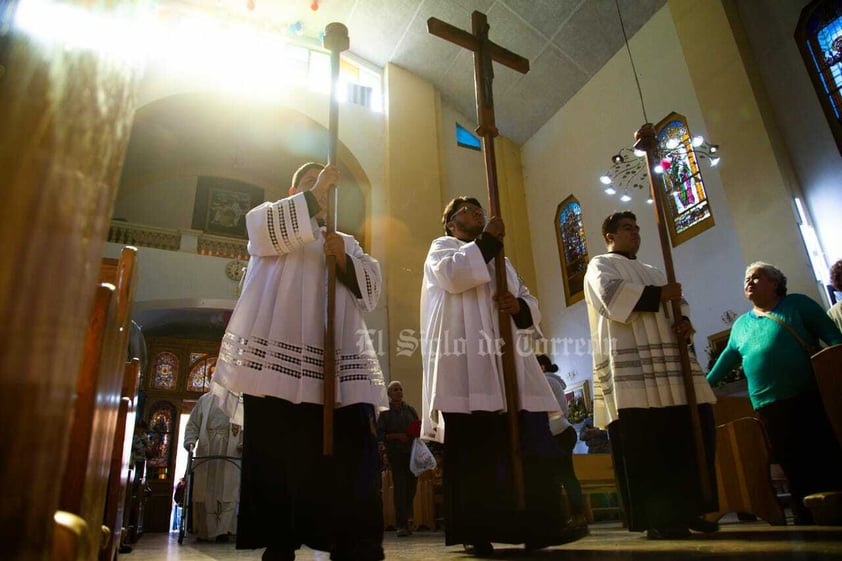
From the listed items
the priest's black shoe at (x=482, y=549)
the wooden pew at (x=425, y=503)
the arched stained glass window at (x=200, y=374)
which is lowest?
the priest's black shoe at (x=482, y=549)

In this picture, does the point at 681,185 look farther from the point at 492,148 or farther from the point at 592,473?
the point at 492,148

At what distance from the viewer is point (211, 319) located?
40.4ft

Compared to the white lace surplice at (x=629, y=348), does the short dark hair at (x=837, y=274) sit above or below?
above

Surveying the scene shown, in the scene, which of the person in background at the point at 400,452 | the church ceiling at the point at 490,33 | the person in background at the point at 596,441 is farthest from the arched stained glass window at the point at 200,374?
the person in background at the point at 596,441

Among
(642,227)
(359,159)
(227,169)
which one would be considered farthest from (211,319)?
(642,227)

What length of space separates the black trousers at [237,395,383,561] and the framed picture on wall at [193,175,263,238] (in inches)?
438

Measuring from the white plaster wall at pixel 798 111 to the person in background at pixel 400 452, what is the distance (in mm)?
4993

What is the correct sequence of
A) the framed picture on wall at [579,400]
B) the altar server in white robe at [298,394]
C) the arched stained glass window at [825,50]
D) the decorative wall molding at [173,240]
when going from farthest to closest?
the decorative wall molding at [173,240] → the framed picture on wall at [579,400] → the arched stained glass window at [825,50] → the altar server in white robe at [298,394]

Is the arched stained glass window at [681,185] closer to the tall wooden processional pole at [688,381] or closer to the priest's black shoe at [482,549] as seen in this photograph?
the tall wooden processional pole at [688,381]

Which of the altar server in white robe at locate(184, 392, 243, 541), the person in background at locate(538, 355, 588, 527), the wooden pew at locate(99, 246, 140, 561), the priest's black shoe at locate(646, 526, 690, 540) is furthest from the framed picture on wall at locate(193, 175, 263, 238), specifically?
the priest's black shoe at locate(646, 526, 690, 540)

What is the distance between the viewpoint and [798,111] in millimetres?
7559

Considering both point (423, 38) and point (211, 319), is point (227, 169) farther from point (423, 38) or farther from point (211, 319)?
point (423, 38)

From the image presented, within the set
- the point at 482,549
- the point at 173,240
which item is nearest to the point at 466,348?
the point at 482,549

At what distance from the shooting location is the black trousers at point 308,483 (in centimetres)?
199
